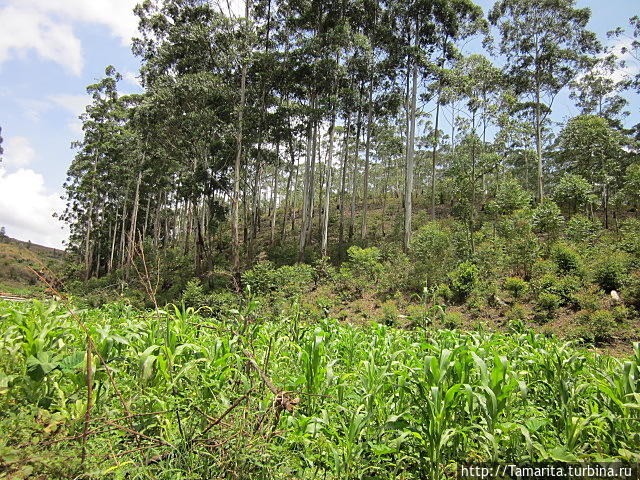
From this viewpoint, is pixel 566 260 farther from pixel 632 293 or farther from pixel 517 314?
pixel 517 314

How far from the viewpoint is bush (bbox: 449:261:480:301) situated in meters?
10.5

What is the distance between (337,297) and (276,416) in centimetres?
1109

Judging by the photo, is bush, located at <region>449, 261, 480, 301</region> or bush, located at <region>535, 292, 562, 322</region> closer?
bush, located at <region>535, 292, 562, 322</region>

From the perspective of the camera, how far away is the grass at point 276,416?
1902 millimetres

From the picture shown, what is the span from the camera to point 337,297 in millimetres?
12914

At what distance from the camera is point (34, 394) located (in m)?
2.26

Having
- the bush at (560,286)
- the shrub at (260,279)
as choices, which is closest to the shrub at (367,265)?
the shrub at (260,279)

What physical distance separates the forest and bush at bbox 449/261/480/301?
0.23 feet

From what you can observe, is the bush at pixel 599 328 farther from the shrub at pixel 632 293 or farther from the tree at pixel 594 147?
the tree at pixel 594 147

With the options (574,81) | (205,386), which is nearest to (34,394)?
(205,386)

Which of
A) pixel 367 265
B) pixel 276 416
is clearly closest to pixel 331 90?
pixel 367 265

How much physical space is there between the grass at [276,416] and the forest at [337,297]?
0.07 feet

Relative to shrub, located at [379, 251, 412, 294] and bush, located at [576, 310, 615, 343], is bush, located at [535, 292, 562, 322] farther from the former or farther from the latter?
shrub, located at [379, 251, 412, 294]

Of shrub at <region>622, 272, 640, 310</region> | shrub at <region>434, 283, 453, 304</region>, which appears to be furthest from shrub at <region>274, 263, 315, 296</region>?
shrub at <region>622, 272, 640, 310</region>
